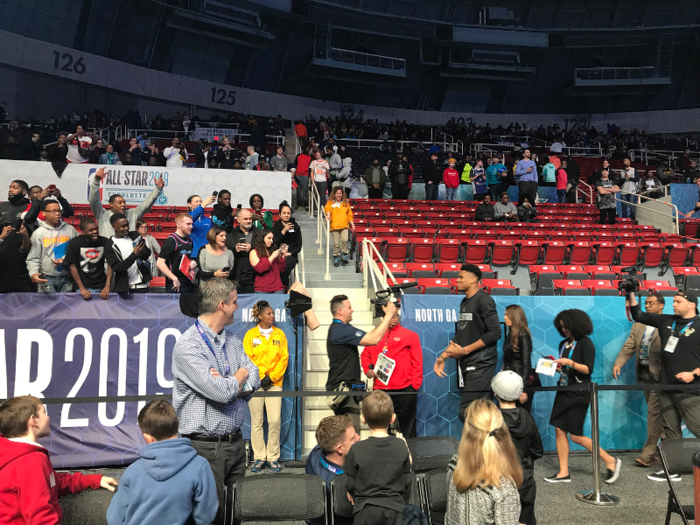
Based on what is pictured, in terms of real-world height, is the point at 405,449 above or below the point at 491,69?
below

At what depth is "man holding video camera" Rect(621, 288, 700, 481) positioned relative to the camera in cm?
576

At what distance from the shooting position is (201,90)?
28.7 m

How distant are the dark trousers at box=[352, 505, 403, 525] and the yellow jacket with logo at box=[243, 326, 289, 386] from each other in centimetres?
281

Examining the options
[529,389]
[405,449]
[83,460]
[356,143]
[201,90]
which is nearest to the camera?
[405,449]

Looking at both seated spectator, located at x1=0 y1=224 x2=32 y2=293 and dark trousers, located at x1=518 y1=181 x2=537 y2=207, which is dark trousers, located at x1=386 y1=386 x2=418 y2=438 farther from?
dark trousers, located at x1=518 y1=181 x2=537 y2=207

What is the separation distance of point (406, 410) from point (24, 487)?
361cm

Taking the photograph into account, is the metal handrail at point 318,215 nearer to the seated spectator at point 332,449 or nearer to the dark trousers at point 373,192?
the dark trousers at point 373,192

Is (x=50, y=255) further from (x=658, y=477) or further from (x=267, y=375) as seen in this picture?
(x=658, y=477)

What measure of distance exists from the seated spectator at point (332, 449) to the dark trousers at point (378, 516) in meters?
0.37

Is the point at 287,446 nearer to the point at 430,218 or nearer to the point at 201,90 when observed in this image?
the point at 430,218

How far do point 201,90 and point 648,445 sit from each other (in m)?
26.3

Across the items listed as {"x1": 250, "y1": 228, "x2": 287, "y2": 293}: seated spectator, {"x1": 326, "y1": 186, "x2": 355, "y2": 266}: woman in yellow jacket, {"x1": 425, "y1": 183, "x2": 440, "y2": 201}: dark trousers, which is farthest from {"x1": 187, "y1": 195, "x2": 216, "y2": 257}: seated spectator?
{"x1": 425, "y1": 183, "x2": 440, "y2": 201}: dark trousers

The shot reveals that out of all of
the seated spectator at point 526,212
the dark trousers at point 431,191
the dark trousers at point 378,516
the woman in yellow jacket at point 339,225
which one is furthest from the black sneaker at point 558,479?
the dark trousers at point 431,191

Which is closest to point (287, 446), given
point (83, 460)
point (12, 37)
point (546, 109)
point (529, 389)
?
point (83, 460)
